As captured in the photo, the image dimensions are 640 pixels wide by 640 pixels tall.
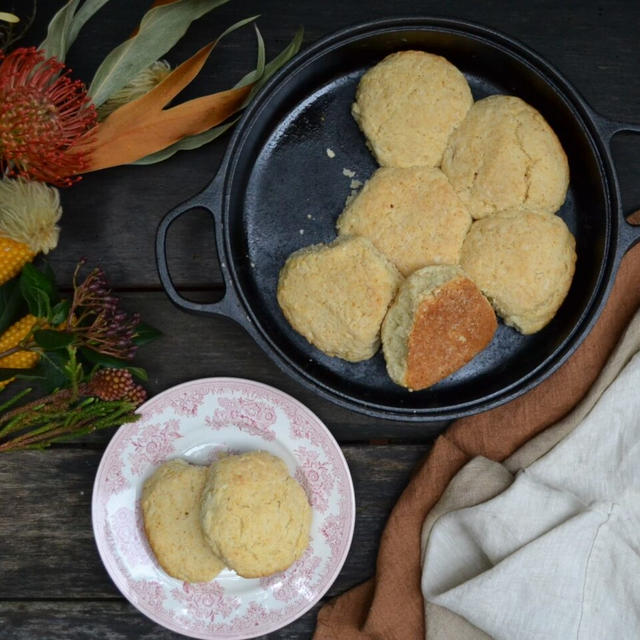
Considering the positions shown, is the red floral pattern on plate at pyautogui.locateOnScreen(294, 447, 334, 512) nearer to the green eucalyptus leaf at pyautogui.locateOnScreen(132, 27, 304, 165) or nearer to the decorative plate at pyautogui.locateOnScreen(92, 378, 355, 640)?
the decorative plate at pyautogui.locateOnScreen(92, 378, 355, 640)

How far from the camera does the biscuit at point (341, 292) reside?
52.6 inches

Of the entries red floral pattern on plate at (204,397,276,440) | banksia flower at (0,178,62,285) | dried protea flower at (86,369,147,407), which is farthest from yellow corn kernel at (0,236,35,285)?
red floral pattern on plate at (204,397,276,440)

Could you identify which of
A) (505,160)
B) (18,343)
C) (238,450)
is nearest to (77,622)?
(238,450)

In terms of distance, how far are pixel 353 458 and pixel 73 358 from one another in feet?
2.04

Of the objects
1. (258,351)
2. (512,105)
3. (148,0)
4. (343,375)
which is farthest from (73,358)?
(512,105)

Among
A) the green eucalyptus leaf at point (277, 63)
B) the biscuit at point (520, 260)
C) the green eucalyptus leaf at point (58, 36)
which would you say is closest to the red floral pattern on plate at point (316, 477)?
the biscuit at point (520, 260)

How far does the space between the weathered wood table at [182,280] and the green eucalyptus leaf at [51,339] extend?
26 cm

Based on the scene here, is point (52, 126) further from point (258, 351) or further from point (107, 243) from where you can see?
point (258, 351)

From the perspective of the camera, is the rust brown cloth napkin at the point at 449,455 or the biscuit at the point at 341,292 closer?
the biscuit at the point at 341,292

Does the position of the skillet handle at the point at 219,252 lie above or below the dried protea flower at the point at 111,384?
above

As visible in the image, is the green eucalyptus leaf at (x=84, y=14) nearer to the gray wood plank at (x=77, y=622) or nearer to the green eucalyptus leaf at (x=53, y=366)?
the green eucalyptus leaf at (x=53, y=366)

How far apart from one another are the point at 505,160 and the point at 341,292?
383 millimetres

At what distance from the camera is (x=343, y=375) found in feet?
4.97

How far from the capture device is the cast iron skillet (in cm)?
138
